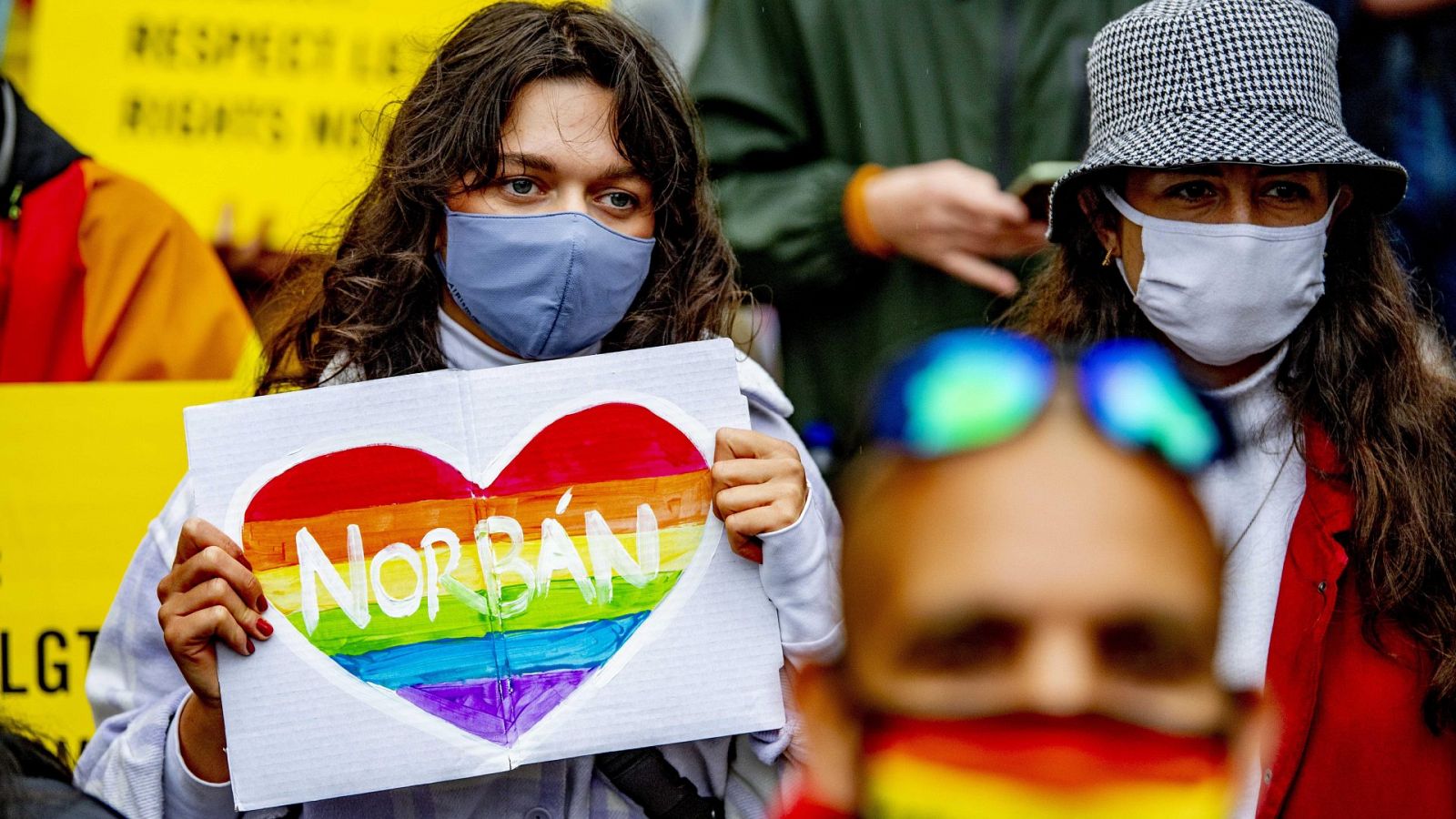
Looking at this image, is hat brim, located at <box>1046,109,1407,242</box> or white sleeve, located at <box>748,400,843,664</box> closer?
white sleeve, located at <box>748,400,843,664</box>

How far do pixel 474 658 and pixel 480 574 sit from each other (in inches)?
4.4

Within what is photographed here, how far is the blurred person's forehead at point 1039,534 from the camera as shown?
80 cm

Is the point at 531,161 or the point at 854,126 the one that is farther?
the point at 854,126

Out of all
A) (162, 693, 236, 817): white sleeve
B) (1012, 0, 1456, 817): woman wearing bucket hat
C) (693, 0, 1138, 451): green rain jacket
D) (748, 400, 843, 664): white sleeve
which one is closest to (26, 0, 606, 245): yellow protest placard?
(693, 0, 1138, 451): green rain jacket

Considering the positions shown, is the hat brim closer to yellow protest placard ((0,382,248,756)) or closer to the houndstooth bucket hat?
the houndstooth bucket hat

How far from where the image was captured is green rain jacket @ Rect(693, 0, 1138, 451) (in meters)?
3.36

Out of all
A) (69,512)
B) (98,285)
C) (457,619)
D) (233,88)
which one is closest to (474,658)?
(457,619)

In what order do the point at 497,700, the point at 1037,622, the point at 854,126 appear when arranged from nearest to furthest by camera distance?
the point at 1037,622
the point at 497,700
the point at 854,126

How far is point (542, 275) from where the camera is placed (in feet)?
7.10

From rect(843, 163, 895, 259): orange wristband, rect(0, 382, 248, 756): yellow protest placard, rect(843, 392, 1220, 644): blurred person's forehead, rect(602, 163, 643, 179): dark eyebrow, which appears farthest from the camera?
rect(843, 163, 895, 259): orange wristband

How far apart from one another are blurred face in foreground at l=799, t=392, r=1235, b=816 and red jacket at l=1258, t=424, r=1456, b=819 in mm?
1405

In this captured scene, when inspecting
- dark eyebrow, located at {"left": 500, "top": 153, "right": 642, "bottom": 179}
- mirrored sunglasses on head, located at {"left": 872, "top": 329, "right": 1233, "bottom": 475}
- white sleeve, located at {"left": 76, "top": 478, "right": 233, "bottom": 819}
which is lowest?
white sleeve, located at {"left": 76, "top": 478, "right": 233, "bottom": 819}

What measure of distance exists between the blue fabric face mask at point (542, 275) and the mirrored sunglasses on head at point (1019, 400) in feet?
4.40

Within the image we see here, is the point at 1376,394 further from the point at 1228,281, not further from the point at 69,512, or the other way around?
the point at 69,512
